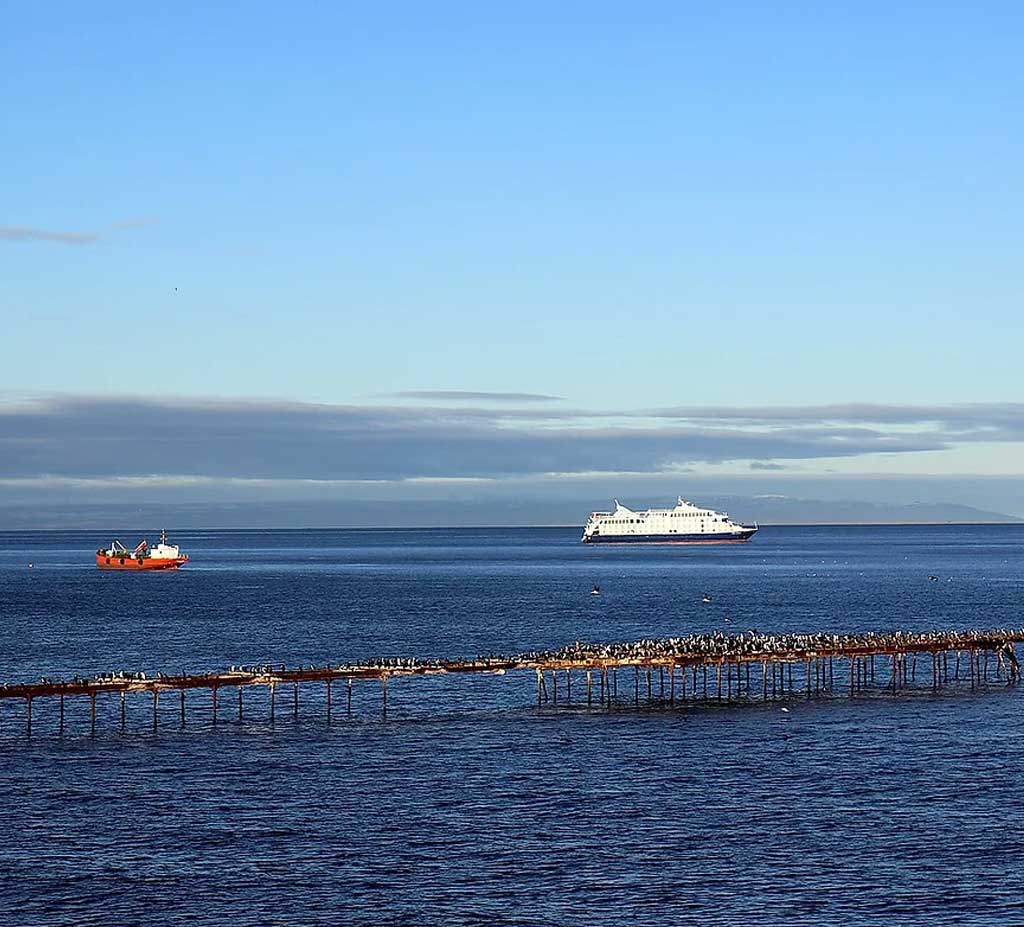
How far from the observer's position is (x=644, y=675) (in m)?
124

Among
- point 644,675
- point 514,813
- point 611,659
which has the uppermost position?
point 611,659

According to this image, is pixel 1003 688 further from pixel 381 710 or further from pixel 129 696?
pixel 129 696

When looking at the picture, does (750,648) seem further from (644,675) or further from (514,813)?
(514,813)

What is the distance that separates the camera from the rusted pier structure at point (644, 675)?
302 ft

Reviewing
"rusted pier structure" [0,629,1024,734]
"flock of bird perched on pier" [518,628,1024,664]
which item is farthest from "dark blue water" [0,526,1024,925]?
"flock of bird perched on pier" [518,628,1024,664]

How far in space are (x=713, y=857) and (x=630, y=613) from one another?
12221 centimetres

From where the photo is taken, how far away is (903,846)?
6241 centimetres

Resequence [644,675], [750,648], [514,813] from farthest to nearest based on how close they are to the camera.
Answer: [644,675], [750,648], [514,813]

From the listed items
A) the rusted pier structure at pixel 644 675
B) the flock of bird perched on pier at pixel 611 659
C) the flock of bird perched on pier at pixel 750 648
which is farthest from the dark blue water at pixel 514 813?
the flock of bird perched on pier at pixel 750 648

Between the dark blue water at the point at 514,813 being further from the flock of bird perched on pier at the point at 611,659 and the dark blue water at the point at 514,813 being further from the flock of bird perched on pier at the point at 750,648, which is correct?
the flock of bird perched on pier at the point at 750,648

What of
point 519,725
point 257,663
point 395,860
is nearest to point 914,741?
point 519,725

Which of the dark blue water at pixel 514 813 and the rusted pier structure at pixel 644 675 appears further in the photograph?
the rusted pier structure at pixel 644 675

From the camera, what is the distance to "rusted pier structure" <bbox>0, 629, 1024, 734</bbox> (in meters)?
92.1

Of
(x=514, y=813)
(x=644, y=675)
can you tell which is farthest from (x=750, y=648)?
(x=514, y=813)
